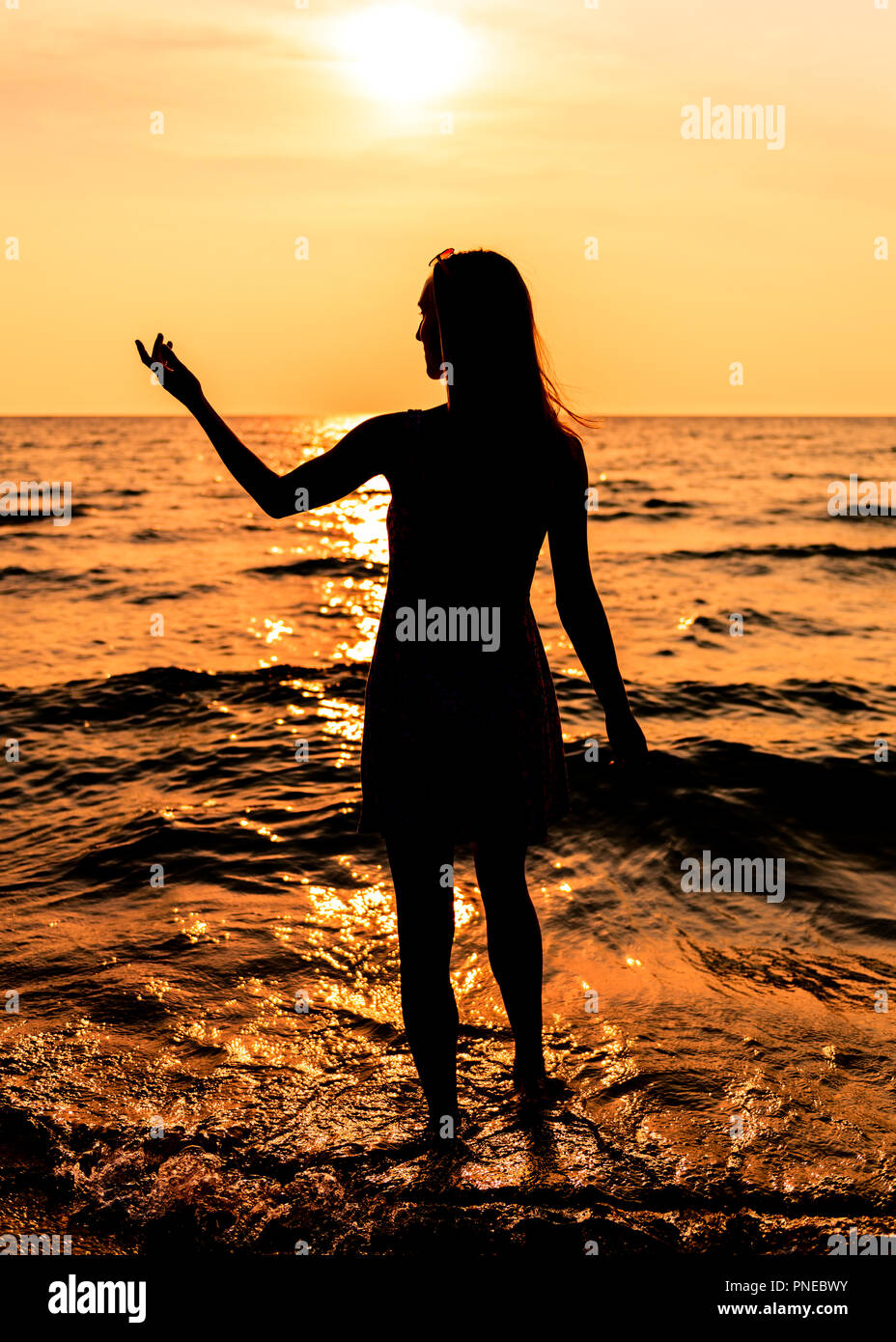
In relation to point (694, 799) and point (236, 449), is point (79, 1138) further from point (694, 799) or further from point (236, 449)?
point (694, 799)

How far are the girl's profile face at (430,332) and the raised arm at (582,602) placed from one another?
0.38 meters

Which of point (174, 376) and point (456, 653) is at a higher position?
point (174, 376)

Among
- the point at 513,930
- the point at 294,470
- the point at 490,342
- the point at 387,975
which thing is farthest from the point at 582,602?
the point at 387,975

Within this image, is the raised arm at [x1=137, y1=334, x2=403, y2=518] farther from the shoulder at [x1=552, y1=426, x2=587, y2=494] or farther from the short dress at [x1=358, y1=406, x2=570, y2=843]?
the shoulder at [x1=552, y1=426, x2=587, y2=494]

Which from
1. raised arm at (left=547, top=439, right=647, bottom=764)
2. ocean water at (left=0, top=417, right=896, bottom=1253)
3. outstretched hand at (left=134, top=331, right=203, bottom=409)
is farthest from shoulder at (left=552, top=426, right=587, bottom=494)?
outstretched hand at (left=134, top=331, right=203, bottom=409)

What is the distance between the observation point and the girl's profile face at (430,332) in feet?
8.02

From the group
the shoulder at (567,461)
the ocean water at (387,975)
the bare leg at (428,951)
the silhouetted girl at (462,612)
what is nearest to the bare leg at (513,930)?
the silhouetted girl at (462,612)

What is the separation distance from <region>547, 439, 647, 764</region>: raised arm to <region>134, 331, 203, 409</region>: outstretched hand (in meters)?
0.90

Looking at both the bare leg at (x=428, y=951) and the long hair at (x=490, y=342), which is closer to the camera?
the long hair at (x=490, y=342)

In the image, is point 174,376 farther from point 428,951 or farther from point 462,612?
point 428,951

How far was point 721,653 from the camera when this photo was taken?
1070 cm

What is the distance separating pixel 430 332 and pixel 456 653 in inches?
31.1

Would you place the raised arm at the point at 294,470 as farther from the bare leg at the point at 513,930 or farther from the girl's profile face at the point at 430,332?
the bare leg at the point at 513,930

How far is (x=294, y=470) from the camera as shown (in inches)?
96.0
